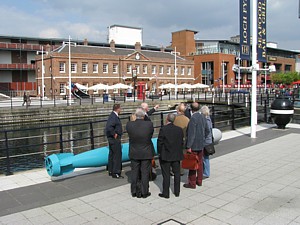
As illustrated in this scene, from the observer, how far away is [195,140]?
6.49 m

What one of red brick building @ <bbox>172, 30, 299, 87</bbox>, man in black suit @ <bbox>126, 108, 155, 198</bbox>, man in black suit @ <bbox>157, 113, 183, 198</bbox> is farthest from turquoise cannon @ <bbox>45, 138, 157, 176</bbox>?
red brick building @ <bbox>172, 30, 299, 87</bbox>

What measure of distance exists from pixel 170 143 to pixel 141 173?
0.79 meters

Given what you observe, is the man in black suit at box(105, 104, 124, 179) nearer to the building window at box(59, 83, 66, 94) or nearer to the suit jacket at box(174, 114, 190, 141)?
the suit jacket at box(174, 114, 190, 141)

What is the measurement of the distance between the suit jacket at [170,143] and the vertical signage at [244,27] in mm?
8113

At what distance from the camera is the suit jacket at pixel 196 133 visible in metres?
6.34

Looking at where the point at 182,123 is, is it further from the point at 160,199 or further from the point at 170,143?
the point at 160,199

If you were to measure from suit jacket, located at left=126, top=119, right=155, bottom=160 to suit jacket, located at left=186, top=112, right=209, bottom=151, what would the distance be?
35.1 inches

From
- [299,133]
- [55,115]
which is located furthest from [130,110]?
[299,133]

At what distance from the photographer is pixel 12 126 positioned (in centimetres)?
2780

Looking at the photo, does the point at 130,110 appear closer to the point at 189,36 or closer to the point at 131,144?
the point at 131,144

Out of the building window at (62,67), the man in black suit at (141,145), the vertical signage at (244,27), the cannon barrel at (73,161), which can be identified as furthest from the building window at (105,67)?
the man in black suit at (141,145)

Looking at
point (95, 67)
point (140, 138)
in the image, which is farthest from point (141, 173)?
point (95, 67)

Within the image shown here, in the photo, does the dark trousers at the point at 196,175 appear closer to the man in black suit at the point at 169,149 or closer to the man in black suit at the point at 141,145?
the man in black suit at the point at 169,149

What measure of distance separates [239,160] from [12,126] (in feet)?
77.4
